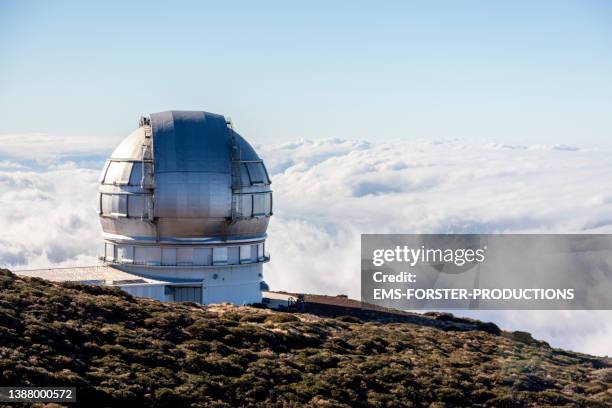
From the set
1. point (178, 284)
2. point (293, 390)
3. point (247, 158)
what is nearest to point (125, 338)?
point (293, 390)

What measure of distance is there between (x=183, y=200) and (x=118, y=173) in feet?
12.0

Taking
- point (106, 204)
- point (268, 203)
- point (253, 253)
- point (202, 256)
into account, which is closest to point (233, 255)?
point (253, 253)

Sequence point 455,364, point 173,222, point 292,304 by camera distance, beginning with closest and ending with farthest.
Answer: point 455,364 < point 173,222 < point 292,304

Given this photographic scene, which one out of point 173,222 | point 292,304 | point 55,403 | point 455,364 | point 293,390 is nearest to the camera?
point 55,403

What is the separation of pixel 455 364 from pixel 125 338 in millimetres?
11273

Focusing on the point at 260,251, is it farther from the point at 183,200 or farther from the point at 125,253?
the point at 125,253

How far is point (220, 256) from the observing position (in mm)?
47188

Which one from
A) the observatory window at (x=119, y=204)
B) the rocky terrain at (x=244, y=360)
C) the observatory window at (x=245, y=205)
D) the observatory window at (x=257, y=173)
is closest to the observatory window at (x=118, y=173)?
the observatory window at (x=119, y=204)

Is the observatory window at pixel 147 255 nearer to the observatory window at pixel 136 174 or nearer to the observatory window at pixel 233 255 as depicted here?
the observatory window at pixel 136 174

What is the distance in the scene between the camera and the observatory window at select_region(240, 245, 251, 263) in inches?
1891

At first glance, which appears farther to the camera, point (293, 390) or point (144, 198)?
point (144, 198)

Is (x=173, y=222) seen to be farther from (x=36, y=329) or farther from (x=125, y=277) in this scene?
(x=36, y=329)

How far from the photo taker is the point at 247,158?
4800cm

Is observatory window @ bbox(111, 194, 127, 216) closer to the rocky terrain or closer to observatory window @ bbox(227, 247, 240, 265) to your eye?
observatory window @ bbox(227, 247, 240, 265)
